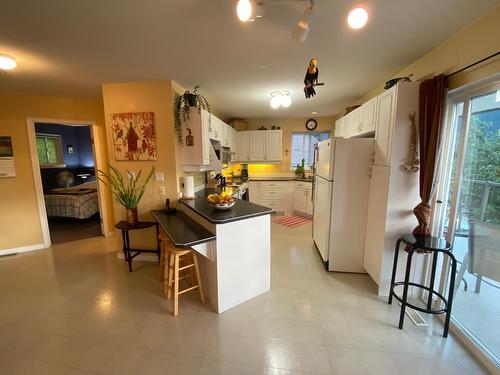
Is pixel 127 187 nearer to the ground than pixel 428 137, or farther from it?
nearer to the ground

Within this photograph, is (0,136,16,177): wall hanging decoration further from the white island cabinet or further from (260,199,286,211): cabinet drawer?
(260,199,286,211): cabinet drawer

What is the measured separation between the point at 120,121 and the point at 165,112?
25.5 inches

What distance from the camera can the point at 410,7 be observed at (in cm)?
143

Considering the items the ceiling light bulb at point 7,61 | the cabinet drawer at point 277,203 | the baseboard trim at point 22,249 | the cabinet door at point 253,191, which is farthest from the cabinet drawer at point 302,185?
the baseboard trim at point 22,249

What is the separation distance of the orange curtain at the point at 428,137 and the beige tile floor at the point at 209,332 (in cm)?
97

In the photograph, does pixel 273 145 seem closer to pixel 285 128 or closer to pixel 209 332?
pixel 285 128

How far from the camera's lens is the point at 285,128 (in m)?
5.75

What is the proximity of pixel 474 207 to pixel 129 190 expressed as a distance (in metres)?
3.71

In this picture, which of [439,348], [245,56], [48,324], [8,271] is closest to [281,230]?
[439,348]

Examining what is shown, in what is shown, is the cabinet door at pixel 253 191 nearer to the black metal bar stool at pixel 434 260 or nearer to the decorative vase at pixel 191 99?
the decorative vase at pixel 191 99

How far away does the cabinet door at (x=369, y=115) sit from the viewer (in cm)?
246

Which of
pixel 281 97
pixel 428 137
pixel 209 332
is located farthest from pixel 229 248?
pixel 281 97

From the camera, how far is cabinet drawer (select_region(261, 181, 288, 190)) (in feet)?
17.9

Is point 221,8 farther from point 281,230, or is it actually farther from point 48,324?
point 281,230
